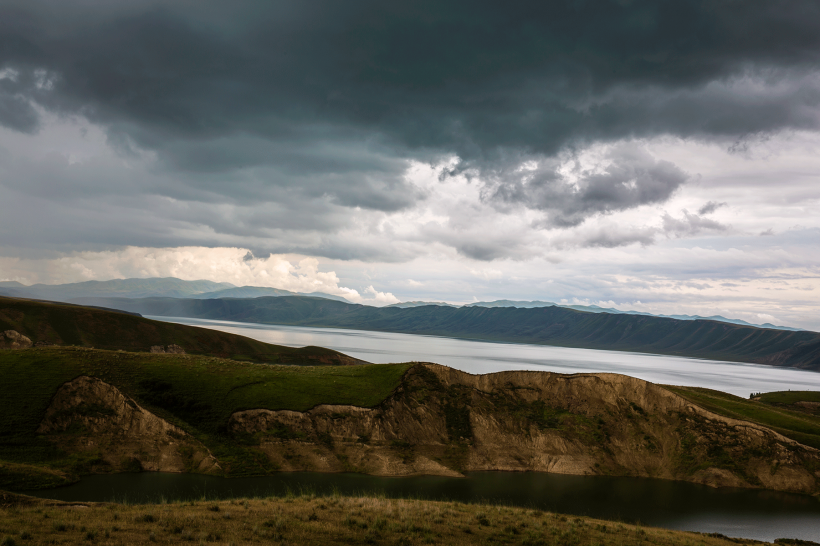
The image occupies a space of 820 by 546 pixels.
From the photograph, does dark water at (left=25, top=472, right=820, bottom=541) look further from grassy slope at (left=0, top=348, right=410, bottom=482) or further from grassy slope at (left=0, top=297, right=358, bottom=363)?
grassy slope at (left=0, top=297, right=358, bottom=363)

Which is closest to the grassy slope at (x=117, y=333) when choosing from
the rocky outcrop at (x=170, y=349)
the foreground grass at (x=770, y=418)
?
the rocky outcrop at (x=170, y=349)

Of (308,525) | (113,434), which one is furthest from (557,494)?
(113,434)

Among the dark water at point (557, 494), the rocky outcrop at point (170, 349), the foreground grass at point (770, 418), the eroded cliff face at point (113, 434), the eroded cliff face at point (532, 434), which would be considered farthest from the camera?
the rocky outcrop at point (170, 349)

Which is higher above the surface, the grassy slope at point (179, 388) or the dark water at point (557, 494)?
the grassy slope at point (179, 388)

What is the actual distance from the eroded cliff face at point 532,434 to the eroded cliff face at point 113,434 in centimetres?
616

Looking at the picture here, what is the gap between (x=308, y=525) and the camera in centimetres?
2395

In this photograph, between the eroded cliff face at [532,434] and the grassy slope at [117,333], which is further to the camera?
the grassy slope at [117,333]

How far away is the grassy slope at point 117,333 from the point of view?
119000mm

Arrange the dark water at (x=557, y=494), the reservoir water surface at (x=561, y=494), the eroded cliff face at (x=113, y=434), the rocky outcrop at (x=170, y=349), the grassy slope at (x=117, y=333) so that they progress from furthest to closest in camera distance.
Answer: the rocky outcrop at (x=170, y=349) < the grassy slope at (x=117, y=333) < the eroded cliff face at (x=113, y=434) < the reservoir water surface at (x=561, y=494) < the dark water at (x=557, y=494)

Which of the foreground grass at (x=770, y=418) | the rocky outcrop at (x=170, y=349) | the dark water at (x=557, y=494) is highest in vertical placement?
the foreground grass at (x=770, y=418)

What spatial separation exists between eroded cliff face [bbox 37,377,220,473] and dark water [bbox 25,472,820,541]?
1919mm

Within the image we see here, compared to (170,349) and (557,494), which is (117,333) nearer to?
(170,349)

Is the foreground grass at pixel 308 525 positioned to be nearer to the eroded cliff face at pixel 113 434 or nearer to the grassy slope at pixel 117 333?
the eroded cliff face at pixel 113 434

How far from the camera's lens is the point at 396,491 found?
45594 mm
